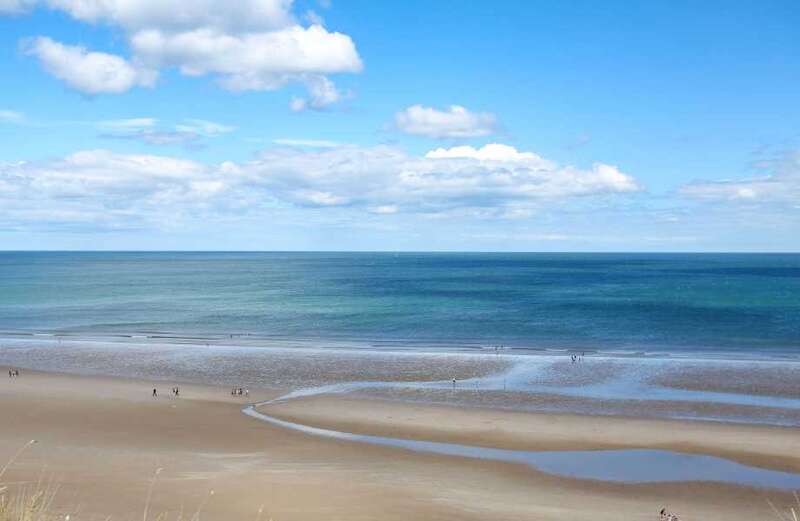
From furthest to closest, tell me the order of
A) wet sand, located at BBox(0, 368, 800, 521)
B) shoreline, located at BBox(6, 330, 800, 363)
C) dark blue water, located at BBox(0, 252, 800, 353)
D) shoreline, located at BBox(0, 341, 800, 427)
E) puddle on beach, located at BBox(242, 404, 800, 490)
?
dark blue water, located at BBox(0, 252, 800, 353)
shoreline, located at BBox(6, 330, 800, 363)
shoreline, located at BBox(0, 341, 800, 427)
puddle on beach, located at BBox(242, 404, 800, 490)
wet sand, located at BBox(0, 368, 800, 521)

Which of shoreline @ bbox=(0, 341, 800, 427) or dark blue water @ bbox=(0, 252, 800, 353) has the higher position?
dark blue water @ bbox=(0, 252, 800, 353)

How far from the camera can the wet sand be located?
21.0 metres

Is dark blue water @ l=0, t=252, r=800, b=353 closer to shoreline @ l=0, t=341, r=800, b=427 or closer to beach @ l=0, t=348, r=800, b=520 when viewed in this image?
shoreline @ l=0, t=341, r=800, b=427

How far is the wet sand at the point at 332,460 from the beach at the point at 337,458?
2.9 inches

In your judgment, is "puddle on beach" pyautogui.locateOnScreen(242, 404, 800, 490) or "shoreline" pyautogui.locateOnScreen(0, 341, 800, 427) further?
"shoreline" pyautogui.locateOnScreen(0, 341, 800, 427)

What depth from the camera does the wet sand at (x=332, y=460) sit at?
20969 mm

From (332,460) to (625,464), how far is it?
1132cm

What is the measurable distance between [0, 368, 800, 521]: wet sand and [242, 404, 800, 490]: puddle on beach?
785 mm

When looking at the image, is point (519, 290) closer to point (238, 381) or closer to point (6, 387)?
point (238, 381)

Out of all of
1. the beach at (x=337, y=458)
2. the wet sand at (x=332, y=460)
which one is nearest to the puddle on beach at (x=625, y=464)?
the beach at (x=337, y=458)

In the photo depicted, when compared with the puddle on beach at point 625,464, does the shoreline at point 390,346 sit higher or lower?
higher

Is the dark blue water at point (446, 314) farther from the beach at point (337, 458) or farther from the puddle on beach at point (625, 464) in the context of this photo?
the puddle on beach at point (625, 464)

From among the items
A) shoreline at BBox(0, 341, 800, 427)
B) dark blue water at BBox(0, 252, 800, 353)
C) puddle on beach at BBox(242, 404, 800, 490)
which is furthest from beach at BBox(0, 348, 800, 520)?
dark blue water at BBox(0, 252, 800, 353)

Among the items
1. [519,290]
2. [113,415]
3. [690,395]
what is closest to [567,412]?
[690,395]
